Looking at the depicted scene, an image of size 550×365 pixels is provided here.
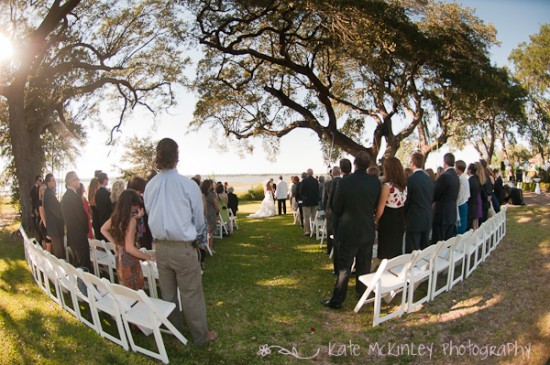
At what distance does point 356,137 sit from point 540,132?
18797 mm

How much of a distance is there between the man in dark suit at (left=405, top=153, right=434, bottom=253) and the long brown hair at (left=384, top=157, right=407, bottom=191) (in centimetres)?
48

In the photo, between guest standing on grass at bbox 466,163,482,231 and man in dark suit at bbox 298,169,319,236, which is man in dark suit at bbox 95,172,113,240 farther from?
guest standing on grass at bbox 466,163,482,231

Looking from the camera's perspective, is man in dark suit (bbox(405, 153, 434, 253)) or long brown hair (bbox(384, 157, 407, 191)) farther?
man in dark suit (bbox(405, 153, 434, 253))

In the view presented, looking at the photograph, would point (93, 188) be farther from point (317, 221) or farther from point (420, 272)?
point (420, 272)

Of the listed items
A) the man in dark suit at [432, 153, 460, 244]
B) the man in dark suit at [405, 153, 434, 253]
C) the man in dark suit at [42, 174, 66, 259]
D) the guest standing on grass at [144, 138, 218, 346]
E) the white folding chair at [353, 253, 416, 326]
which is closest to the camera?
the guest standing on grass at [144, 138, 218, 346]

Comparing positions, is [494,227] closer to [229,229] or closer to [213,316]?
[213,316]

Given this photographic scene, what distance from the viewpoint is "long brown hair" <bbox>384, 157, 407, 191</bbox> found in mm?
5371

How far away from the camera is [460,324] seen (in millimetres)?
4566

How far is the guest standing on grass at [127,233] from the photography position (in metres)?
4.41

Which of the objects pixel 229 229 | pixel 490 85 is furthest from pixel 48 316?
pixel 490 85

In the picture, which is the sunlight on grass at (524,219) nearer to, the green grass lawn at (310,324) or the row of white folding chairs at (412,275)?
the green grass lawn at (310,324)

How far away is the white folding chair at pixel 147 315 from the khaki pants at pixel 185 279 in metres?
0.15

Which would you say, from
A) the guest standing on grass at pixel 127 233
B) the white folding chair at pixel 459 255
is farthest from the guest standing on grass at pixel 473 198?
the guest standing on grass at pixel 127 233

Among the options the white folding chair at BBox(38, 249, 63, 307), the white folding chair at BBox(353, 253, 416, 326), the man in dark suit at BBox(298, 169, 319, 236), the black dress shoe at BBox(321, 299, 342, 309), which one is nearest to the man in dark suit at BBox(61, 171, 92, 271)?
the white folding chair at BBox(38, 249, 63, 307)
